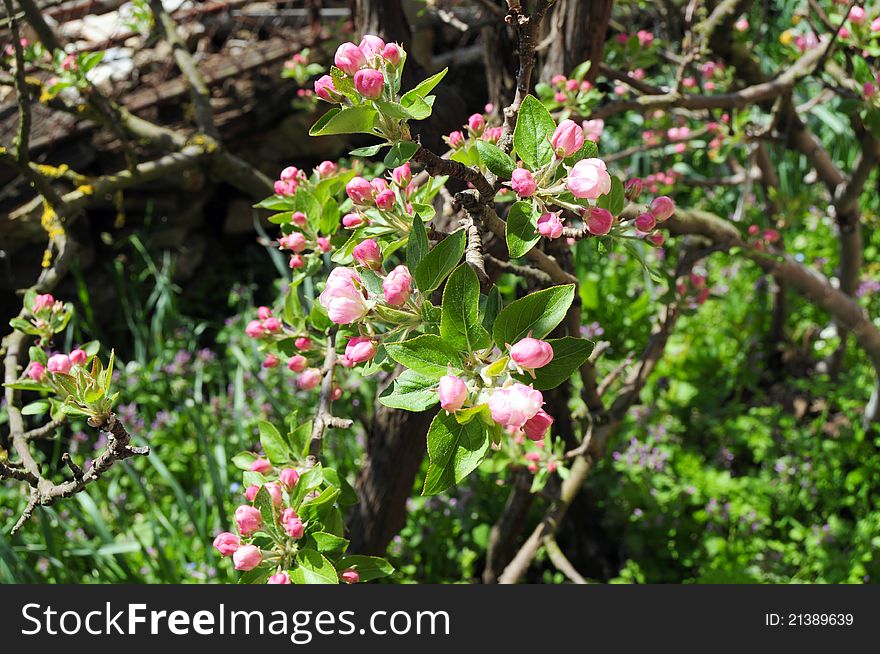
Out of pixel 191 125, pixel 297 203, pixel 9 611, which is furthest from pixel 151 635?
pixel 191 125

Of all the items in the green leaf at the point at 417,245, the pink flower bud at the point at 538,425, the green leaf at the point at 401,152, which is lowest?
the pink flower bud at the point at 538,425

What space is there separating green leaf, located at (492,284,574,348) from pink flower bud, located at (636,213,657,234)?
0.82ft

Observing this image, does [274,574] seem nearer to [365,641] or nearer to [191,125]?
[365,641]

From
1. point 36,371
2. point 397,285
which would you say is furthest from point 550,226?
point 36,371

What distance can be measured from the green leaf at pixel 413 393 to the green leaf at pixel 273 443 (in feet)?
1.19

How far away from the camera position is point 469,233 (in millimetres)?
833

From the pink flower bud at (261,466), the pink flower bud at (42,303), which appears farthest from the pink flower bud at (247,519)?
the pink flower bud at (42,303)

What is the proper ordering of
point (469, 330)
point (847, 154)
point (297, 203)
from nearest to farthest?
1. point (469, 330)
2. point (297, 203)
3. point (847, 154)

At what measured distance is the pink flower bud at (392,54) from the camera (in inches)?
27.3

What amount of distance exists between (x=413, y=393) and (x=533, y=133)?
0.92 ft

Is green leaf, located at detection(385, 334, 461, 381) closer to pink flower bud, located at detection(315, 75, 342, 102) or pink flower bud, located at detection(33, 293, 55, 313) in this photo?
pink flower bud, located at detection(315, 75, 342, 102)

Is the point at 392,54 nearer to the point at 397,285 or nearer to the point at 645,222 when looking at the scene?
the point at 397,285

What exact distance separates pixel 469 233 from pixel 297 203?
12.4 inches

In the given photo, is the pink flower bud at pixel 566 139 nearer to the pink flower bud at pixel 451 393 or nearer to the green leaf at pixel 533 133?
the green leaf at pixel 533 133
